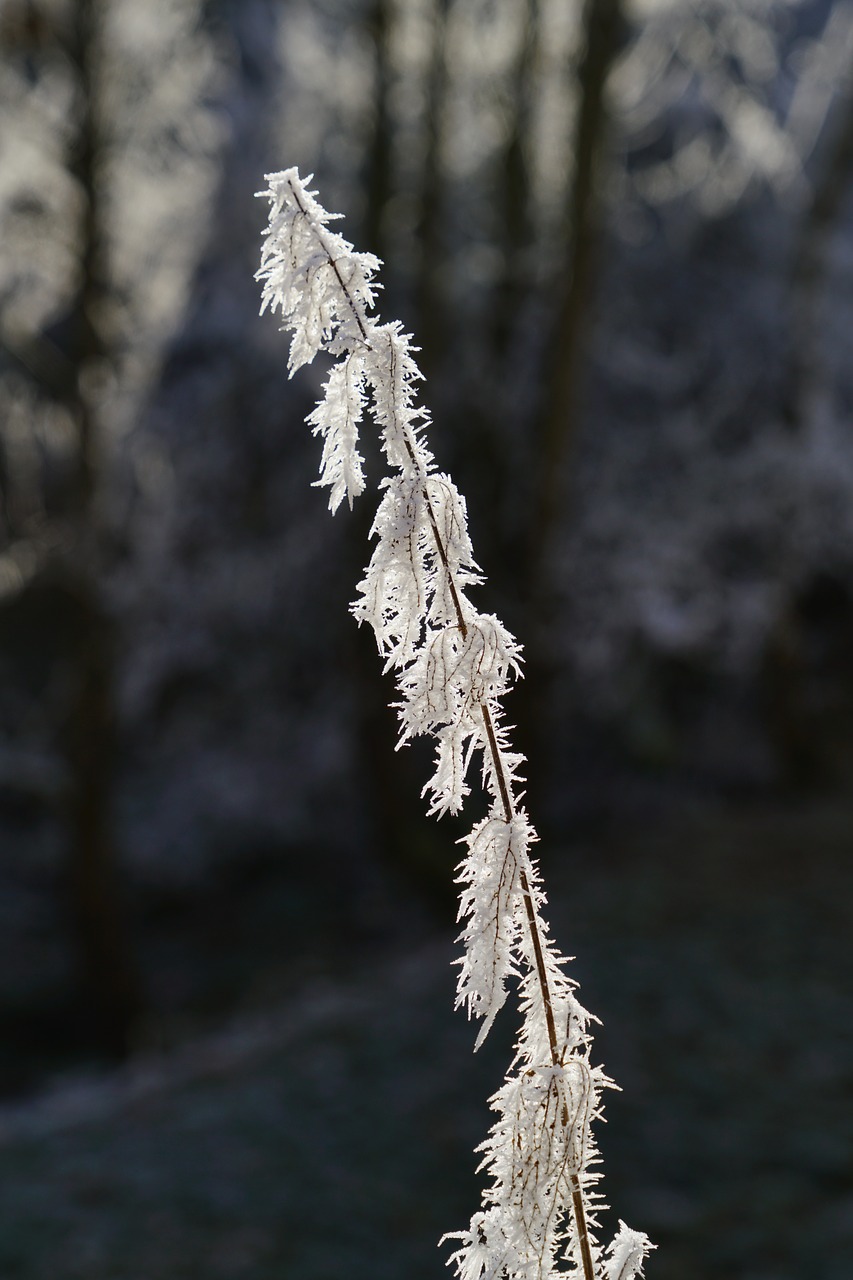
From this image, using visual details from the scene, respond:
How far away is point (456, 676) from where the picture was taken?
86cm

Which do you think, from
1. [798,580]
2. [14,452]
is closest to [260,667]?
[14,452]

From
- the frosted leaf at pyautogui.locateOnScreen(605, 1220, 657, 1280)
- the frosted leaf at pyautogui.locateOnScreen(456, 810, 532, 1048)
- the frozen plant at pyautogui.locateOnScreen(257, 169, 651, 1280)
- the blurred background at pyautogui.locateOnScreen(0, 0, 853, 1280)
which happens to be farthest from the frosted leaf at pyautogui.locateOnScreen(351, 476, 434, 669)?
the blurred background at pyautogui.locateOnScreen(0, 0, 853, 1280)

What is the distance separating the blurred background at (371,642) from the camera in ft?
16.6

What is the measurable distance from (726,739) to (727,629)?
3.54 feet

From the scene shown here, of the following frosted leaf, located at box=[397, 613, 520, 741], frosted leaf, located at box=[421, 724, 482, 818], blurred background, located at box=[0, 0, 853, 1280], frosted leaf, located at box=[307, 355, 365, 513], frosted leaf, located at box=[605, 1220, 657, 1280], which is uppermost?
blurred background, located at box=[0, 0, 853, 1280]

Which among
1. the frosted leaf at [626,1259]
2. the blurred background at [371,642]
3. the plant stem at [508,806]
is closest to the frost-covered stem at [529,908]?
the plant stem at [508,806]

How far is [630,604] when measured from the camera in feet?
28.8

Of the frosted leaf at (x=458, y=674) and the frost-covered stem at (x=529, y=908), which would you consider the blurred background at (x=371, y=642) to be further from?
the frosted leaf at (x=458, y=674)

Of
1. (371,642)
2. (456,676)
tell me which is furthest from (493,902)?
(371,642)

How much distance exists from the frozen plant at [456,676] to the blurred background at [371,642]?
11.9 ft

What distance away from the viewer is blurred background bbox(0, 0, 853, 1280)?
507 centimetres

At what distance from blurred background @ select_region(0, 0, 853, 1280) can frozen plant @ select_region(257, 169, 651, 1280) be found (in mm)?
3620

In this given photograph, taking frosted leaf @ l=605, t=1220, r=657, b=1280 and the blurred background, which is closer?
frosted leaf @ l=605, t=1220, r=657, b=1280

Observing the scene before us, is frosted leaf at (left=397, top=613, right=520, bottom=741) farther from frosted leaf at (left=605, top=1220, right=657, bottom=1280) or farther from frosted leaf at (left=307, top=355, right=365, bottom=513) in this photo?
frosted leaf at (left=605, top=1220, right=657, bottom=1280)
